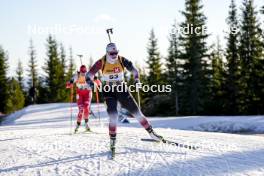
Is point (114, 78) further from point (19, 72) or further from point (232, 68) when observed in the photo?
point (19, 72)

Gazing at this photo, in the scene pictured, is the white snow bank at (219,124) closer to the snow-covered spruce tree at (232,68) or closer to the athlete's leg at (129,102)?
the athlete's leg at (129,102)

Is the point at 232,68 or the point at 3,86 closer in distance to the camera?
the point at 232,68

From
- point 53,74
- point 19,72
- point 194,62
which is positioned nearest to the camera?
point 194,62

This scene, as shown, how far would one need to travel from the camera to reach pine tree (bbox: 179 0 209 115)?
42.5 metres

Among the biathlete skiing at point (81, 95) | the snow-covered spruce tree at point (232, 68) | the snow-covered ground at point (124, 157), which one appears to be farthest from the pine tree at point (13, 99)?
the snow-covered ground at point (124, 157)

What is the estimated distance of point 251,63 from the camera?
4325cm

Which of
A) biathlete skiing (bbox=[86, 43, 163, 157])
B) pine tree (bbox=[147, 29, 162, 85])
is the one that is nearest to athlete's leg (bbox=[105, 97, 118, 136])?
biathlete skiing (bbox=[86, 43, 163, 157])

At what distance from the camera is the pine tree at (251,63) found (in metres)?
42.4

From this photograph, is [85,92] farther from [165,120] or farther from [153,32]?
[153,32]

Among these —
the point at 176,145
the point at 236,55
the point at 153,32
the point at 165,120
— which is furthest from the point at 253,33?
the point at 176,145

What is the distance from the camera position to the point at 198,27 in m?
43.0

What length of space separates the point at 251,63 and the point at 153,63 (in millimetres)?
15269

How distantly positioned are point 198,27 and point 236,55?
5.23m

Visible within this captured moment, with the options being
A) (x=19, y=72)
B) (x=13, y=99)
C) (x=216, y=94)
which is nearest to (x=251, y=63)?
(x=216, y=94)
